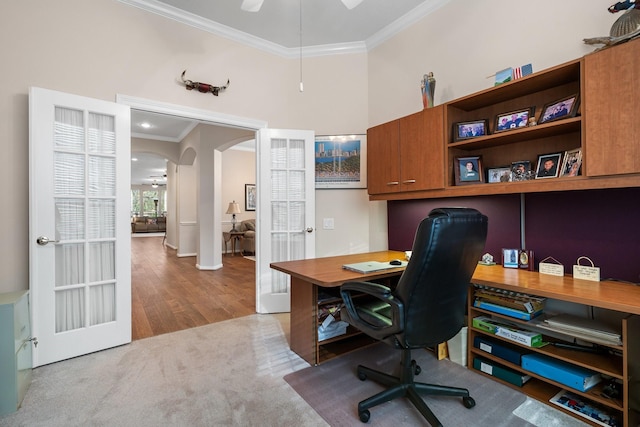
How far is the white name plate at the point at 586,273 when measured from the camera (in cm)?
182

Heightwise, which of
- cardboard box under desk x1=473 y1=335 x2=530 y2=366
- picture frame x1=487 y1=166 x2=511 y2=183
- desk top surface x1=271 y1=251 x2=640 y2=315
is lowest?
cardboard box under desk x1=473 y1=335 x2=530 y2=366

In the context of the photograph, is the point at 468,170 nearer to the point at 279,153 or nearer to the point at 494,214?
the point at 494,214

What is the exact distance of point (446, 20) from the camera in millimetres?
2805

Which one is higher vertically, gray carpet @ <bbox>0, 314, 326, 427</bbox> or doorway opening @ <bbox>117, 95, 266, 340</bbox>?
doorway opening @ <bbox>117, 95, 266, 340</bbox>

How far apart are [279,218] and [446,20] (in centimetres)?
257

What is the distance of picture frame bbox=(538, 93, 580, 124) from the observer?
1.79 metres

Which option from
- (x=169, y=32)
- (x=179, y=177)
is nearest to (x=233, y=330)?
(x=169, y=32)

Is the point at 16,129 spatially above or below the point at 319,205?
above

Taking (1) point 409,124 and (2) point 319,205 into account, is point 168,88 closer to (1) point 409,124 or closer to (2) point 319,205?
(2) point 319,205

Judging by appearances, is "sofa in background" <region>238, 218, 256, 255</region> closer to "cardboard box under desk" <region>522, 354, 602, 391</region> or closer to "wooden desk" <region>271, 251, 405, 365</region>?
"wooden desk" <region>271, 251, 405, 365</region>

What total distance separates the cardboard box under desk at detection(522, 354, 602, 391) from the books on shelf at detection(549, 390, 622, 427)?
0.13m

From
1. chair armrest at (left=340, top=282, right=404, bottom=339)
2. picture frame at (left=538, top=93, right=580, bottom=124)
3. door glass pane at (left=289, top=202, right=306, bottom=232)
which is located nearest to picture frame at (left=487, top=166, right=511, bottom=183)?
picture frame at (left=538, top=93, right=580, bottom=124)

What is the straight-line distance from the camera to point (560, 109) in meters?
1.89

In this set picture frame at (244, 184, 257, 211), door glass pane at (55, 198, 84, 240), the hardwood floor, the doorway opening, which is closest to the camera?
door glass pane at (55, 198, 84, 240)
